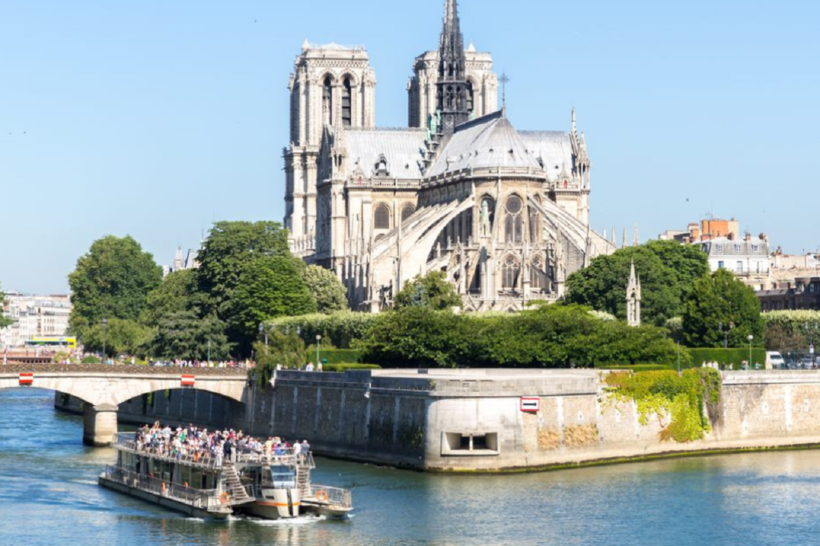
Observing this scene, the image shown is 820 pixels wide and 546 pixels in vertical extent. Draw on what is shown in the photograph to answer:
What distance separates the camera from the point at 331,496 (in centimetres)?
5959

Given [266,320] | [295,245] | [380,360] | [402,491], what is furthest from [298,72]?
[402,491]

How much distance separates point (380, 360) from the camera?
85.6 m

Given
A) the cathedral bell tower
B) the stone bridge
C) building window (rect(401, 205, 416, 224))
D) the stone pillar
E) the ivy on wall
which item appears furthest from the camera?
building window (rect(401, 205, 416, 224))

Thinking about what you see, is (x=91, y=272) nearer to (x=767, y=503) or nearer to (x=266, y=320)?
(x=266, y=320)

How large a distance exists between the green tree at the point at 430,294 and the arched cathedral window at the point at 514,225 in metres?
12.3

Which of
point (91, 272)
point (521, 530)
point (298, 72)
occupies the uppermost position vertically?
point (298, 72)

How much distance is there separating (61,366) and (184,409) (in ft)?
51.9

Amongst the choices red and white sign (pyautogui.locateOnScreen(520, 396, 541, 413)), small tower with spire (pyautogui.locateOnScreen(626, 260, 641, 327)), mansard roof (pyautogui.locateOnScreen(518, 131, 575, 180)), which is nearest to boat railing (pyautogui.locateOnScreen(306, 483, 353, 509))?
red and white sign (pyautogui.locateOnScreen(520, 396, 541, 413))

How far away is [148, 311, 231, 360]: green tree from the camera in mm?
106812

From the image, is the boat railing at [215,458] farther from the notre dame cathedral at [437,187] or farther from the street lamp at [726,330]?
the notre dame cathedral at [437,187]

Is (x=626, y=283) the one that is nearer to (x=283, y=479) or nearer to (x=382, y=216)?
(x=382, y=216)

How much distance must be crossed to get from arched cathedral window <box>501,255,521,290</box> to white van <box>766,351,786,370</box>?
27.1 metres

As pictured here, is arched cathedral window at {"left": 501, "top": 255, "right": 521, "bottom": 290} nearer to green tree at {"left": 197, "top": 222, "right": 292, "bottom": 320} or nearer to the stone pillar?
green tree at {"left": 197, "top": 222, "right": 292, "bottom": 320}

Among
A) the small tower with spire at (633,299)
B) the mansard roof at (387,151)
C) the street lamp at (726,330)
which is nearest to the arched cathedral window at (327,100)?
the mansard roof at (387,151)
